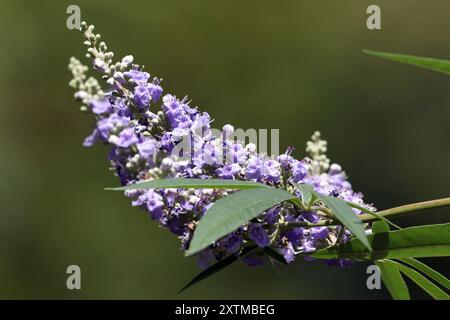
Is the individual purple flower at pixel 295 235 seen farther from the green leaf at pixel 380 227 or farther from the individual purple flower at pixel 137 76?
the individual purple flower at pixel 137 76

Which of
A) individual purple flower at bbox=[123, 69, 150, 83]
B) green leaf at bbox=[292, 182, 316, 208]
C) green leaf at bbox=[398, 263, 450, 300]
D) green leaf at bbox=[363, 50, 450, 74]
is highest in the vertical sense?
individual purple flower at bbox=[123, 69, 150, 83]

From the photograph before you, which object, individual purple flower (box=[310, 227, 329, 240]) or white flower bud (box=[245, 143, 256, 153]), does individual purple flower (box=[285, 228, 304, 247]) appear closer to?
individual purple flower (box=[310, 227, 329, 240])

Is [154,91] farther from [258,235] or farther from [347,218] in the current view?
[347,218]

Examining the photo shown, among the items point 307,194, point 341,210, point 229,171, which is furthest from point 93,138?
point 341,210

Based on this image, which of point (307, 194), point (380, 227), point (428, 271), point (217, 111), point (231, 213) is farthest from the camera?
point (217, 111)

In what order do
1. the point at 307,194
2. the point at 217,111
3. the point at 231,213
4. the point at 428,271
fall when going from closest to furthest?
the point at 231,213, the point at 307,194, the point at 428,271, the point at 217,111

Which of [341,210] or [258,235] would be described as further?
[258,235]

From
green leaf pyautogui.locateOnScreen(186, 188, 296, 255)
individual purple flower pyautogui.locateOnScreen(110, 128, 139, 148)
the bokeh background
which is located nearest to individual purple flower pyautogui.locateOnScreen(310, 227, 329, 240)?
green leaf pyautogui.locateOnScreen(186, 188, 296, 255)
